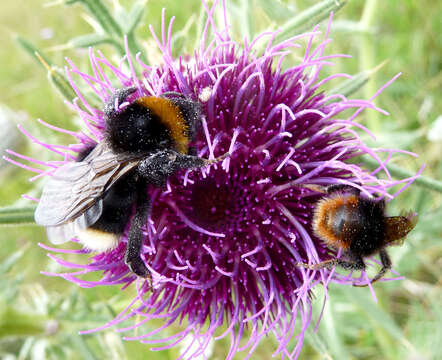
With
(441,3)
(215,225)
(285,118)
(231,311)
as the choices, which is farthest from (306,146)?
(441,3)

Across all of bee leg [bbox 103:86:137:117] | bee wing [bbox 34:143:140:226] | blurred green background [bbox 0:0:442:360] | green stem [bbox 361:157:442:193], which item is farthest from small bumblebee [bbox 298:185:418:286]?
bee leg [bbox 103:86:137:117]

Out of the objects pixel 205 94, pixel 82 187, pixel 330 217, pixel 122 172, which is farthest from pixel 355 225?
pixel 82 187

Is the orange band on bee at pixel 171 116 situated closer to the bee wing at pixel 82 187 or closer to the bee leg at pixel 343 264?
the bee wing at pixel 82 187

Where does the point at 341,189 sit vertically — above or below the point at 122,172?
below

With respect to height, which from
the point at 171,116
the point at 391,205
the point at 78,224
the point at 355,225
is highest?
the point at 171,116

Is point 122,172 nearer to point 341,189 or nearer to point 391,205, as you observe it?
point 341,189

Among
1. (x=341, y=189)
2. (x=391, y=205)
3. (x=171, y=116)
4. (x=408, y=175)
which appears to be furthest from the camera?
(x=391, y=205)

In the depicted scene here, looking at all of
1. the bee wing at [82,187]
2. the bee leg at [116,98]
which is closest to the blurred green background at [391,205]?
the bee leg at [116,98]

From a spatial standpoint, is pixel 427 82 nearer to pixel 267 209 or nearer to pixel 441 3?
pixel 441 3

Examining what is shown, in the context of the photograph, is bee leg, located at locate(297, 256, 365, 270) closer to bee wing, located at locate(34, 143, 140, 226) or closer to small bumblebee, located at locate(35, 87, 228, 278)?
small bumblebee, located at locate(35, 87, 228, 278)
